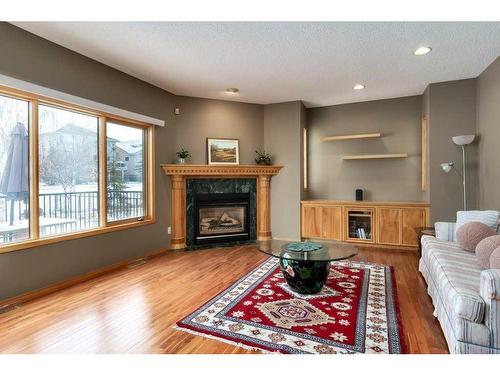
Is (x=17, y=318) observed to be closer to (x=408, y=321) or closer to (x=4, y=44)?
(x=4, y=44)

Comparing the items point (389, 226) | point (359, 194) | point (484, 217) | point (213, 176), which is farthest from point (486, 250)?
point (213, 176)

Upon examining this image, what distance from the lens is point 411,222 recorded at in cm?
438

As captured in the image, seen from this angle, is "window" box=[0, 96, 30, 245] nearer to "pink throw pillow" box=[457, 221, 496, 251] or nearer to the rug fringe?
the rug fringe

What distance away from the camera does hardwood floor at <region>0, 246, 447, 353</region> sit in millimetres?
1891

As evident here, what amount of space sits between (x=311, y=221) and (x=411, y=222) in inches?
62.4

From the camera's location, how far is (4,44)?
2490mm

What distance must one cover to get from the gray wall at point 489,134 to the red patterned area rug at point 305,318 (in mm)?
1794

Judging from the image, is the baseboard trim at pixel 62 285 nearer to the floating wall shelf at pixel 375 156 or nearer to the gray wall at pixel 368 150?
the gray wall at pixel 368 150

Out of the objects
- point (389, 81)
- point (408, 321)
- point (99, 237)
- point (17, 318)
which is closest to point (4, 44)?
point (99, 237)

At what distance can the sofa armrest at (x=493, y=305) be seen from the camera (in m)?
1.52

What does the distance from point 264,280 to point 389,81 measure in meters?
3.35
